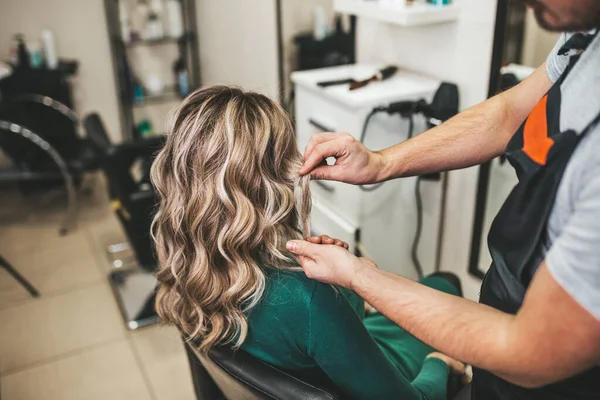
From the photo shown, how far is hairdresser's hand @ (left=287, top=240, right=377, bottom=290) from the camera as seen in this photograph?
913mm

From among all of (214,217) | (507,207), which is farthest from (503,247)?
(214,217)

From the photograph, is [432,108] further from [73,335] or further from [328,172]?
[73,335]

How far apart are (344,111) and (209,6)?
230cm

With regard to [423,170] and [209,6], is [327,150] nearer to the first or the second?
[423,170]

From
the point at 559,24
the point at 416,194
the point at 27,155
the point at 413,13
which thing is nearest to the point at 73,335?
the point at 27,155

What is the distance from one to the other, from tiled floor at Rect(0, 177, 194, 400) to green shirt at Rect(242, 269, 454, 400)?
816 mm

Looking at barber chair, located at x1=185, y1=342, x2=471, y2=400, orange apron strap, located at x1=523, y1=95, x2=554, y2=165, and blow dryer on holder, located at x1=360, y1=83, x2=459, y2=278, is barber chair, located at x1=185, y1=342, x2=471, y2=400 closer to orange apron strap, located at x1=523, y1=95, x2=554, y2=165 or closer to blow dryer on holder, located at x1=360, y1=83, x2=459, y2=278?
orange apron strap, located at x1=523, y1=95, x2=554, y2=165

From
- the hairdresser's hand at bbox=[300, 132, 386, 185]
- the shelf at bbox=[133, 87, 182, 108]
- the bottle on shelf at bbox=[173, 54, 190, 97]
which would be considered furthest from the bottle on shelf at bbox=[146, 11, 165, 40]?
the hairdresser's hand at bbox=[300, 132, 386, 185]

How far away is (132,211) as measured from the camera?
230cm

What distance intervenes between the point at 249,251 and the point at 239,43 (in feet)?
8.51

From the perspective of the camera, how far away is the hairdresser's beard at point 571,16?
692 millimetres

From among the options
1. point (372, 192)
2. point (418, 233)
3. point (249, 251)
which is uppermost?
point (249, 251)

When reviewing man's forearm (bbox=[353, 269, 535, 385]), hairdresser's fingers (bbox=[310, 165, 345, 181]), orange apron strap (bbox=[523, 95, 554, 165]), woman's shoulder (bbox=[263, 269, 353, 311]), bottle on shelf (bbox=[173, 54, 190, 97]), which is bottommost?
bottle on shelf (bbox=[173, 54, 190, 97])

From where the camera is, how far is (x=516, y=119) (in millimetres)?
1213
